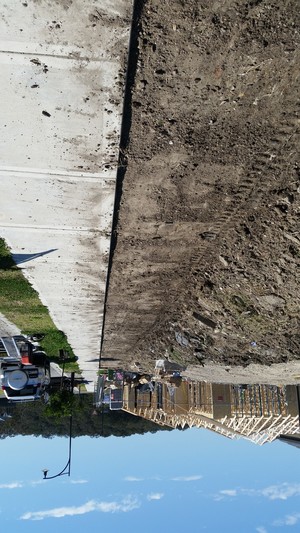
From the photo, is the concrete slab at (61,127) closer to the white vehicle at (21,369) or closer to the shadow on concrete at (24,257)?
the shadow on concrete at (24,257)

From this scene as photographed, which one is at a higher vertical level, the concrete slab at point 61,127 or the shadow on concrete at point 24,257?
the concrete slab at point 61,127

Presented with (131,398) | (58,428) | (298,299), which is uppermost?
(298,299)

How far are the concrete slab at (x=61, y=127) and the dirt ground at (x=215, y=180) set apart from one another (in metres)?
0.21

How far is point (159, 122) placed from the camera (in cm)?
385

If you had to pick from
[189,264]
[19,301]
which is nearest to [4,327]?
[19,301]

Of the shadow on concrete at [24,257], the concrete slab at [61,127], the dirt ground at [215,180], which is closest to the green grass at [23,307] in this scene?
the shadow on concrete at [24,257]

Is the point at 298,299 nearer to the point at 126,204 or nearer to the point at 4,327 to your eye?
the point at 126,204

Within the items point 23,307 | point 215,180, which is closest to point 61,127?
point 215,180

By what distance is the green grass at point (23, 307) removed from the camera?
6523 millimetres

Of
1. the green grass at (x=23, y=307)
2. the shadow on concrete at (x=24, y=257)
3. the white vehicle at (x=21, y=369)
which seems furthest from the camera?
the white vehicle at (x=21, y=369)

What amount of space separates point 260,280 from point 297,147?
192cm

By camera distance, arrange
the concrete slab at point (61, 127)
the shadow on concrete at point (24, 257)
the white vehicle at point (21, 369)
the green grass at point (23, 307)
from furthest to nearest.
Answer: the white vehicle at point (21, 369) < the green grass at point (23, 307) < the shadow on concrete at point (24, 257) < the concrete slab at point (61, 127)

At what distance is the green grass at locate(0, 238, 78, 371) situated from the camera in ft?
21.4

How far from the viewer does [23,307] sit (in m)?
8.28
